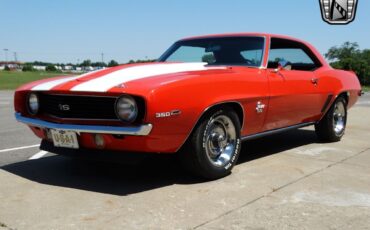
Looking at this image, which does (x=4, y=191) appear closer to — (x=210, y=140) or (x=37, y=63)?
(x=210, y=140)

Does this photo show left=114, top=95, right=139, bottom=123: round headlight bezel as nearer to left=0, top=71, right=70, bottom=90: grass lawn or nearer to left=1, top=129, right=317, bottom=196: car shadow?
left=1, top=129, right=317, bottom=196: car shadow

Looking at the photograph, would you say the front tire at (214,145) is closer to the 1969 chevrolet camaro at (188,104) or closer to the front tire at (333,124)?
the 1969 chevrolet camaro at (188,104)

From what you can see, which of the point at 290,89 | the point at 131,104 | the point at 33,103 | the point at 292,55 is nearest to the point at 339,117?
the point at 292,55

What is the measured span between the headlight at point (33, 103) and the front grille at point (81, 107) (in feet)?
0.46

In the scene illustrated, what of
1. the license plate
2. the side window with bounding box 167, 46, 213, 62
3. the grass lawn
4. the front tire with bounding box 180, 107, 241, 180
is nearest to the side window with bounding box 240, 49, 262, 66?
the side window with bounding box 167, 46, 213, 62

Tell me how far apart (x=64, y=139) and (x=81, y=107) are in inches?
12.8

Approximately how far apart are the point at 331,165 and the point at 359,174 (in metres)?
0.39

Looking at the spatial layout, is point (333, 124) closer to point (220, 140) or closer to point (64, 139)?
point (220, 140)

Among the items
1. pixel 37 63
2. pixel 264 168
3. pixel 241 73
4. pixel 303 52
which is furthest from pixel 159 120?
pixel 37 63

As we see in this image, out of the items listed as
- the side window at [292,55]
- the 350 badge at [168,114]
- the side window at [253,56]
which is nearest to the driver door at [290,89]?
the side window at [292,55]

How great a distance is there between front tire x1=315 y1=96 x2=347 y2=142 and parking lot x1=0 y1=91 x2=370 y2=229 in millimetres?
746

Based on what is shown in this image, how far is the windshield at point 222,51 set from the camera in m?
5.00

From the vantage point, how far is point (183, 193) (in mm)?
3641

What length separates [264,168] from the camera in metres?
4.56
